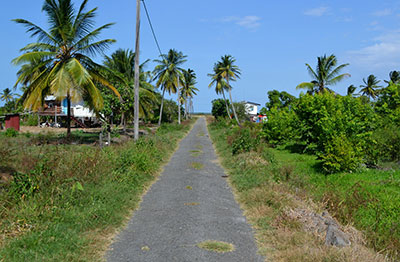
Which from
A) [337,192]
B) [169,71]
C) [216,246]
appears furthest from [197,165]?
[169,71]

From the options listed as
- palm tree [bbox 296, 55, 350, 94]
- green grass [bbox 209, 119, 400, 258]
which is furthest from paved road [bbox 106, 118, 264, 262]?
palm tree [bbox 296, 55, 350, 94]

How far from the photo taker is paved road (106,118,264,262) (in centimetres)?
491

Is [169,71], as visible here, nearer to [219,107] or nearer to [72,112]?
[72,112]

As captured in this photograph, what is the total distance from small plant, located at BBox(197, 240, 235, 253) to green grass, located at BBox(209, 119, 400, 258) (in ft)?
3.08

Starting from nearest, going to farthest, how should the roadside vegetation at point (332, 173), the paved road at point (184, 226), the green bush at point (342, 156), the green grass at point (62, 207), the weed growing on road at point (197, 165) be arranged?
the green grass at point (62, 207)
the paved road at point (184, 226)
the roadside vegetation at point (332, 173)
the green bush at point (342, 156)
the weed growing on road at point (197, 165)

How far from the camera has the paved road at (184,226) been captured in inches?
193

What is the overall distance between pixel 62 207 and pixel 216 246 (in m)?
3.10

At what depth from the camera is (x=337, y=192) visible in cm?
895

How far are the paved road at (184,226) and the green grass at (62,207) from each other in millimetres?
354

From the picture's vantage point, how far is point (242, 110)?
209 ft

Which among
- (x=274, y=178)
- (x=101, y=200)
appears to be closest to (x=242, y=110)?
(x=274, y=178)

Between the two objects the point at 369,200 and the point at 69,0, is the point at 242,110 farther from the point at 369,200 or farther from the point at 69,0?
the point at 369,200

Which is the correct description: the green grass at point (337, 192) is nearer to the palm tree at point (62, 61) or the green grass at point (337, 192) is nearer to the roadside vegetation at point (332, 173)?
the roadside vegetation at point (332, 173)

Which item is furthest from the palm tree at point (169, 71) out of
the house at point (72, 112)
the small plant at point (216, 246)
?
the small plant at point (216, 246)
